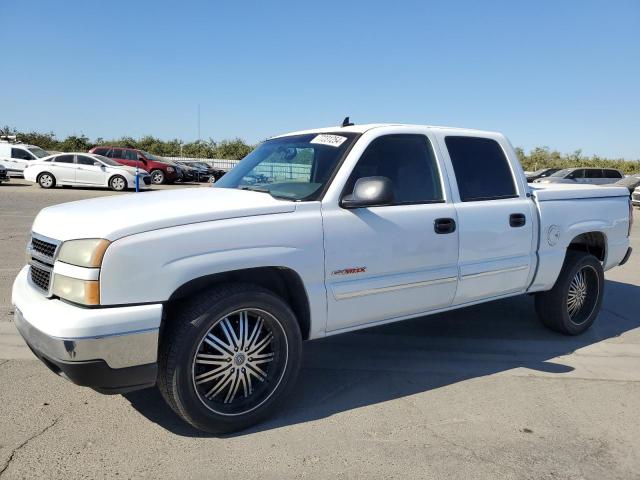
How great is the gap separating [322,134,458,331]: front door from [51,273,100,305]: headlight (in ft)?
4.43

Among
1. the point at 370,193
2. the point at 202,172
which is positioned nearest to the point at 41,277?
the point at 370,193

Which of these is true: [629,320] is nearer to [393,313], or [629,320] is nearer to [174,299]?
[393,313]

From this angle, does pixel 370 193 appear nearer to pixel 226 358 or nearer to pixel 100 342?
pixel 226 358

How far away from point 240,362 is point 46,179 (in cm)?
2079

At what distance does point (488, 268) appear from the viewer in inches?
165

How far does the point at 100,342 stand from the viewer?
2629mm

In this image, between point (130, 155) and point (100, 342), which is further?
point (130, 155)

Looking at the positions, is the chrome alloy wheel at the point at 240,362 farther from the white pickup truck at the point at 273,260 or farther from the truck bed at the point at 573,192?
the truck bed at the point at 573,192

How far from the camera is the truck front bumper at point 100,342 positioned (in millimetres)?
2617

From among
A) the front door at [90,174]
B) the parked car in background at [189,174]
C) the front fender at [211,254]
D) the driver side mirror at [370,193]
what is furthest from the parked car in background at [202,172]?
the front fender at [211,254]

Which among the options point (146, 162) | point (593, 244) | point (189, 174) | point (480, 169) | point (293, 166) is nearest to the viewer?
point (293, 166)

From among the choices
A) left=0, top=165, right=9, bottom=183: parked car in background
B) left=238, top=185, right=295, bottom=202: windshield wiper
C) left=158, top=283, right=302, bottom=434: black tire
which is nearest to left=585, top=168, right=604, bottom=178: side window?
left=0, top=165, right=9, bottom=183: parked car in background

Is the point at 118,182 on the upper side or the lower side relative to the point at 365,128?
lower

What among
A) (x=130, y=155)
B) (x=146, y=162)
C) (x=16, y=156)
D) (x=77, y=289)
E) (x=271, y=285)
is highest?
(x=130, y=155)
